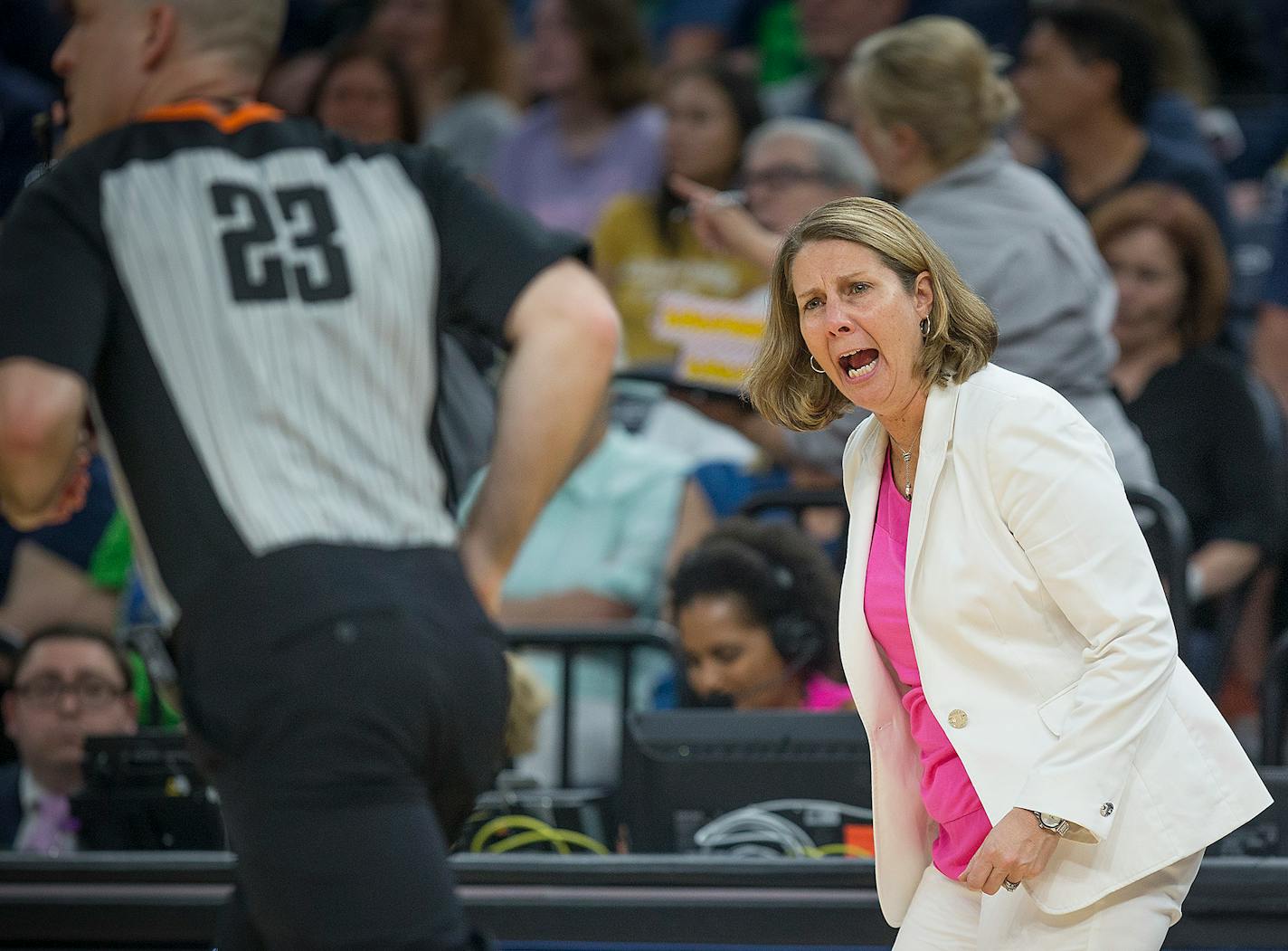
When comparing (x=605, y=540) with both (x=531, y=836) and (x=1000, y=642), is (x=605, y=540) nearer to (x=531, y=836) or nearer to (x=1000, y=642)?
(x=531, y=836)

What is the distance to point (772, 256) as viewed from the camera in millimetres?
3969

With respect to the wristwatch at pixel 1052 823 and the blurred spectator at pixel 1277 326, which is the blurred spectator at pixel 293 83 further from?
the wristwatch at pixel 1052 823

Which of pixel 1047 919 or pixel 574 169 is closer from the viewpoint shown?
pixel 1047 919

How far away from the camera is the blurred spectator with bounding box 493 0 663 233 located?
6426 millimetres

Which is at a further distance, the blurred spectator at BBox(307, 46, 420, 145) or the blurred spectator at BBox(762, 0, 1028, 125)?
the blurred spectator at BBox(762, 0, 1028, 125)

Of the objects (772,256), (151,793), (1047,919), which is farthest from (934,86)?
(151,793)

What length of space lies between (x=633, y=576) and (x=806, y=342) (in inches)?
96.7

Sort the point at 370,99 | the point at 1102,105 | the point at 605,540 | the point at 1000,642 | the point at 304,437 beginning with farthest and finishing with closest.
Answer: the point at 370,99
the point at 1102,105
the point at 605,540
the point at 1000,642
the point at 304,437

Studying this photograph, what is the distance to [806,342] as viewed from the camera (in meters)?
2.36

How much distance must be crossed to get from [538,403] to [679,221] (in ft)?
12.2

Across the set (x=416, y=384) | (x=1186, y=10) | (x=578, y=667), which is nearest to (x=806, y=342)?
(x=416, y=384)

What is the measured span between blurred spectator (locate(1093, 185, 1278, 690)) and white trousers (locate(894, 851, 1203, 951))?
1896 mm

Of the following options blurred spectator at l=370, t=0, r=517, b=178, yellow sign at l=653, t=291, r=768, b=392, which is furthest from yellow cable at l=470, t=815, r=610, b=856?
blurred spectator at l=370, t=0, r=517, b=178

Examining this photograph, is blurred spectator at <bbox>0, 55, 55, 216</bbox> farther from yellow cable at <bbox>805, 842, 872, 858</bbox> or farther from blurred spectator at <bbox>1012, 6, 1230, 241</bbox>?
yellow cable at <bbox>805, 842, 872, 858</bbox>
